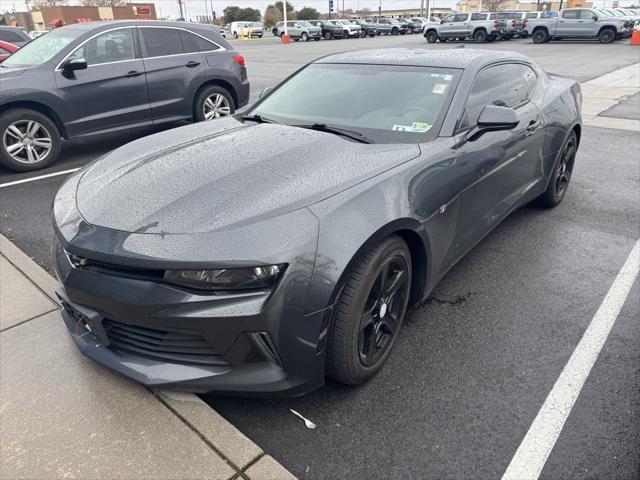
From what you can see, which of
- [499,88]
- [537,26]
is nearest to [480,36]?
[537,26]

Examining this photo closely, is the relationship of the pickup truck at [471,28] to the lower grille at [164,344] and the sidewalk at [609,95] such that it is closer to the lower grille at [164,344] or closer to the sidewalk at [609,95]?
the sidewalk at [609,95]

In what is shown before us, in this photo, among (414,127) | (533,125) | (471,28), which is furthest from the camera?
(471,28)

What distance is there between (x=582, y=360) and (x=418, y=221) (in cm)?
121

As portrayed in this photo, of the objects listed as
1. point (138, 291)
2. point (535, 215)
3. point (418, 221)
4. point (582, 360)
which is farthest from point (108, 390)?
point (535, 215)

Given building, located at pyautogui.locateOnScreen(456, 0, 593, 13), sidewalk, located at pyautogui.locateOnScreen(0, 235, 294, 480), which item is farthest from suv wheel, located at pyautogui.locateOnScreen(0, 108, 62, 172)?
building, located at pyautogui.locateOnScreen(456, 0, 593, 13)

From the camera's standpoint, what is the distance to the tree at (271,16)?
7538cm

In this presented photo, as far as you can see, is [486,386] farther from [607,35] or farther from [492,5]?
[492,5]

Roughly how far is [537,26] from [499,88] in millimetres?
29125

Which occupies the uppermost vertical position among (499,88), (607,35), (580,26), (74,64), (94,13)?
(94,13)

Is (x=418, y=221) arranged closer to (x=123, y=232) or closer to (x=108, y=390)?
(x=123, y=232)

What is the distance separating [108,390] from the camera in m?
2.48

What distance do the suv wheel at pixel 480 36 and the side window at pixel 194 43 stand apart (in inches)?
1046

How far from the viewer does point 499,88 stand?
3.63 metres

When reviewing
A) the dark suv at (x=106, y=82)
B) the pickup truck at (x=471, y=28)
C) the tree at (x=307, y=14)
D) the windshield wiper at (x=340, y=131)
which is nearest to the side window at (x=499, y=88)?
the windshield wiper at (x=340, y=131)
